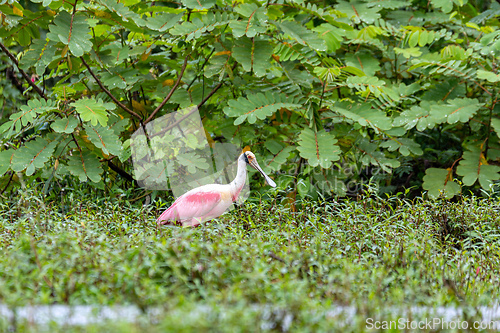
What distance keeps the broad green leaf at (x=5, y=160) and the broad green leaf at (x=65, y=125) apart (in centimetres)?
43

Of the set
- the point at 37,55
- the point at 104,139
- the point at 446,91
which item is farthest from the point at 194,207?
the point at 446,91

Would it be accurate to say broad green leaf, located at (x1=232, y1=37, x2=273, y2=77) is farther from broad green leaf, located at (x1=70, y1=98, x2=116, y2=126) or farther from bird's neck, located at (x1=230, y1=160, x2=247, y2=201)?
broad green leaf, located at (x1=70, y1=98, x2=116, y2=126)

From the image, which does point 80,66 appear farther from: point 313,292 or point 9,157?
point 313,292

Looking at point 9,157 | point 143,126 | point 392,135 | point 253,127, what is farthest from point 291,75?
point 9,157

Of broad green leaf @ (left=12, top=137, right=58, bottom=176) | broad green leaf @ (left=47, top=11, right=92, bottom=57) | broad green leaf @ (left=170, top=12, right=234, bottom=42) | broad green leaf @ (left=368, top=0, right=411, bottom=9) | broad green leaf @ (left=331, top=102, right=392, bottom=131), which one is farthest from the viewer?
broad green leaf @ (left=368, top=0, right=411, bottom=9)

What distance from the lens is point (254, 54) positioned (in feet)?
13.9

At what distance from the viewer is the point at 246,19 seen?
4160mm

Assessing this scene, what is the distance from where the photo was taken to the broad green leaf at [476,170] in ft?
15.2

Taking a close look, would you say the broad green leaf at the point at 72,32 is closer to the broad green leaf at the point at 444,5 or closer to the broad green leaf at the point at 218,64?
the broad green leaf at the point at 218,64

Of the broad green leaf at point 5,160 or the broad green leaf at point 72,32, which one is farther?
the broad green leaf at point 5,160

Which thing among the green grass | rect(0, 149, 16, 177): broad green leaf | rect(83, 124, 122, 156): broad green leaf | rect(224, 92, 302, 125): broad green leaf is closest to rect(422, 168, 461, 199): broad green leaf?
the green grass

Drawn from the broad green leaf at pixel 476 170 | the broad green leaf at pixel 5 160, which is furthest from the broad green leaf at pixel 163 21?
the broad green leaf at pixel 476 170

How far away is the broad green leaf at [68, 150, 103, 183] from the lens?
4172 mm

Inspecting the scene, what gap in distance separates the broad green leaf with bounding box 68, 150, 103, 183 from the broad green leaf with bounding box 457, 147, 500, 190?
139 inches
